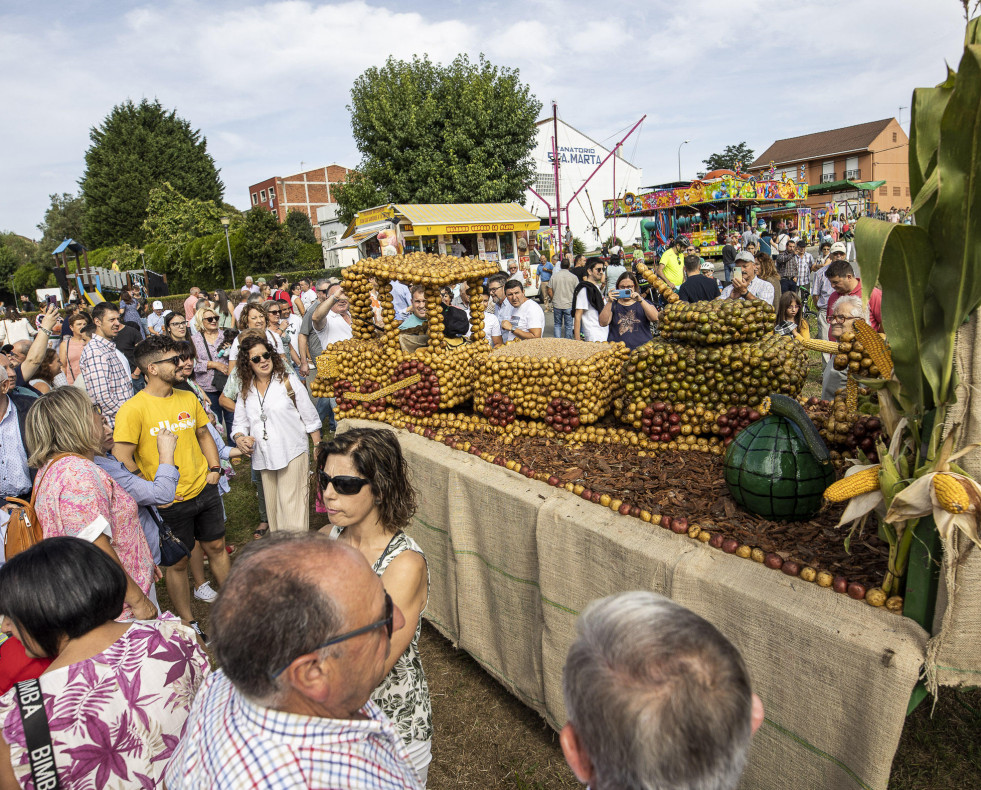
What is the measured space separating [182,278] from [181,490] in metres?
33.1

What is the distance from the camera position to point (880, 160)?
45.8 m

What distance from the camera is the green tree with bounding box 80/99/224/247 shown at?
37.9 meters

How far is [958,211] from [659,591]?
142 cm

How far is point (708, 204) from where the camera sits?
24.5 meters

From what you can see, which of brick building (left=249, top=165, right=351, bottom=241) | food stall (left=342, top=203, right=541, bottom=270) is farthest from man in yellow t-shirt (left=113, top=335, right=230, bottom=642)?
brick building (left=249, top=165, right=351, bottom=241)

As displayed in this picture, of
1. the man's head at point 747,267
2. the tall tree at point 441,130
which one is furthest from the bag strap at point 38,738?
the tall tree at point 441,130

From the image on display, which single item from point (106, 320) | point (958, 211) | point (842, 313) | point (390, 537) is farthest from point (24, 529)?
point (842, 313)

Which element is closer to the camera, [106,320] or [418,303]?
[418,303]

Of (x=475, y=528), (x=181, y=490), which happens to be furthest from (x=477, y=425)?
(x=181, y=490)

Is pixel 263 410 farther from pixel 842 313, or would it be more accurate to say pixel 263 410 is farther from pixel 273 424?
pixel 842 313

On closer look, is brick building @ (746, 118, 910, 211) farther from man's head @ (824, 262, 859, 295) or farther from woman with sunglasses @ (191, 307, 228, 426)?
woman with sunglasses @ (191, 307, 228, 426)

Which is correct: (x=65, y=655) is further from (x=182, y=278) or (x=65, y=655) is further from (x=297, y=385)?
(x=182, y=278)

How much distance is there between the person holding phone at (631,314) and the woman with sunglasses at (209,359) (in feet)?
13.9

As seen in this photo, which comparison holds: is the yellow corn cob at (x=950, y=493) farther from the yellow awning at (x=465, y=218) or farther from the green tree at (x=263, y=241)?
the green tree at (x=263, y=241)
